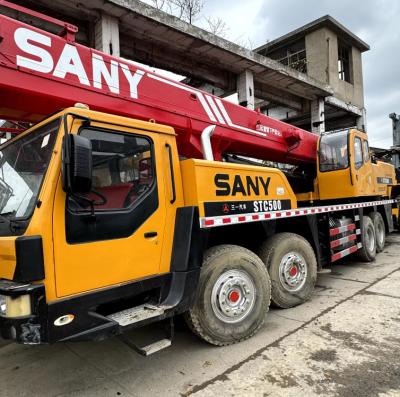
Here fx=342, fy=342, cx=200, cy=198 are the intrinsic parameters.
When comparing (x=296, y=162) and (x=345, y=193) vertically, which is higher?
(x=296, y=162)

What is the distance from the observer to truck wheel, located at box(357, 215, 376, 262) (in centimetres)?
672

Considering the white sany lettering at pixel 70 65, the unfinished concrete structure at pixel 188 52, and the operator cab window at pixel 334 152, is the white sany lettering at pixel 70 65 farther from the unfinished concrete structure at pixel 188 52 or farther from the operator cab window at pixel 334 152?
the operator cab window at pixel 334 152

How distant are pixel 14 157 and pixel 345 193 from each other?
5516 millimetres

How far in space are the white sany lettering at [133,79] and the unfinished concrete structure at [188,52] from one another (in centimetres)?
362

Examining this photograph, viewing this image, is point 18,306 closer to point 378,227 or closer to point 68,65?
point 68,65

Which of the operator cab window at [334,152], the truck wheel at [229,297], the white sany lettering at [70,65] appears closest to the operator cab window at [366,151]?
the operator cab window at [334,152]

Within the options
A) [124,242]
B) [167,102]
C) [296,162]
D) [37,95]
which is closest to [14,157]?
[37,95]

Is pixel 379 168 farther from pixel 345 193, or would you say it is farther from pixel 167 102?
pixel 167 102

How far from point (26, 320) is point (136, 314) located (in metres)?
0.87

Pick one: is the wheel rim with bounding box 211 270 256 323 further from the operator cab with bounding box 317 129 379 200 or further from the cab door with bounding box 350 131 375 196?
the cab door with bounding box 350 131 375 196

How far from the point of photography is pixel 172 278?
3135mm

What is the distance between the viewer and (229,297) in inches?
137

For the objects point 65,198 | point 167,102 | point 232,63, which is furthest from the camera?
point 232,63

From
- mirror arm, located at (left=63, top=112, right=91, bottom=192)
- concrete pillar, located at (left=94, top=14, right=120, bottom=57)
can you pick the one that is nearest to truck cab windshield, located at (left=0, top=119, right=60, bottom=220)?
mirror arm, located at (left=63, top=112, right=91, bottom=192)
